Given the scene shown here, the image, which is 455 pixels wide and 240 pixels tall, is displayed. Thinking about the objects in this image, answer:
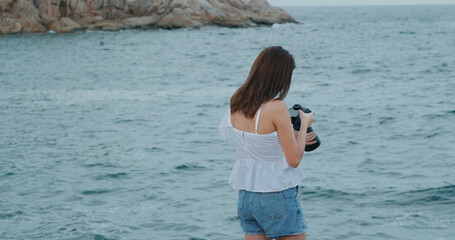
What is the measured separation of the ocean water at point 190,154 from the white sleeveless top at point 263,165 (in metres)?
Answer: 3.94

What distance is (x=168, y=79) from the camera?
1043 inches

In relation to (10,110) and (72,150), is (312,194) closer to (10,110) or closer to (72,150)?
(72,150)

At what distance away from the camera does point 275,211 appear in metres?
3.76

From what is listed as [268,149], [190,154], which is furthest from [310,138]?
[190,154]

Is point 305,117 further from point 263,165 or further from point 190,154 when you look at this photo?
point 190,154

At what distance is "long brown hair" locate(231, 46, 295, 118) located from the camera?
11.7 ft

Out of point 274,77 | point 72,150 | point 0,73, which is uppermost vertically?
point 274,77

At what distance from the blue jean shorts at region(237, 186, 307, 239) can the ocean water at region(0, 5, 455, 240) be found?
3.84 meters

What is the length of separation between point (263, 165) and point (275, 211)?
0.93 ft

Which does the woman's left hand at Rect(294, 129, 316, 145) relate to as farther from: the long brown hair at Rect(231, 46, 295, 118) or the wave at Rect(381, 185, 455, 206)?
the wave at Rect(381, 185, 455, 206)

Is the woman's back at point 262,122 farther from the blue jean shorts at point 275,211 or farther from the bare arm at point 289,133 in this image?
the blue jean shorts at point 275,211

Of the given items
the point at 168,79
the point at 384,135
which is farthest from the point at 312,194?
the point at 168,79

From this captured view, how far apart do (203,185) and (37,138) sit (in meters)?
5.46

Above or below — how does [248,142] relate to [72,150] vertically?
above
